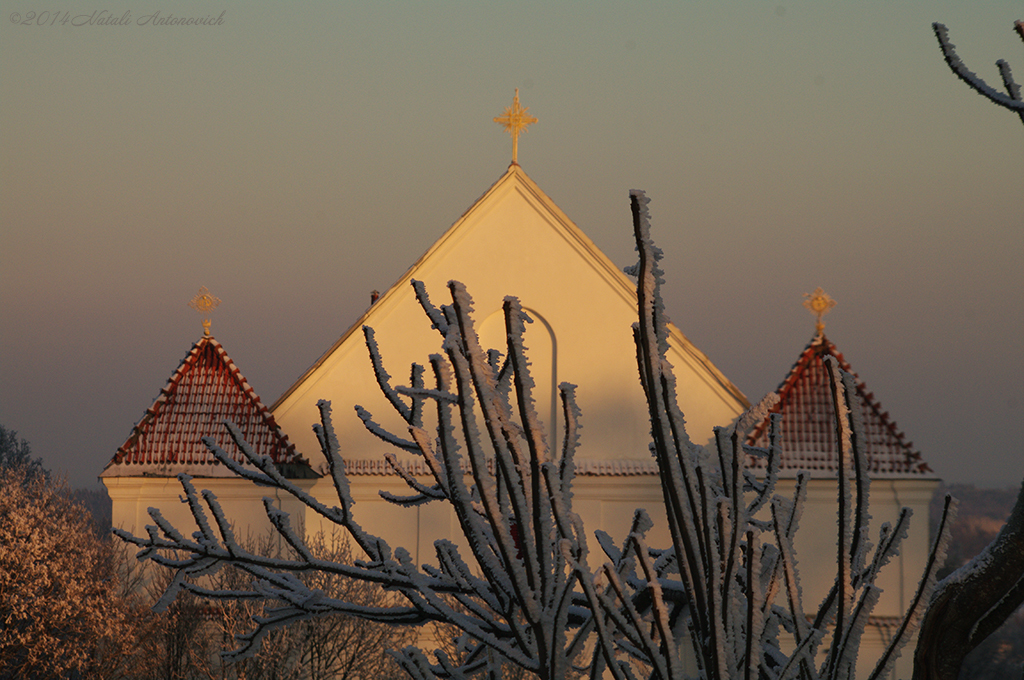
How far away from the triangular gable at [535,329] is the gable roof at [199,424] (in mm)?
641

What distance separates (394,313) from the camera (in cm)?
2289

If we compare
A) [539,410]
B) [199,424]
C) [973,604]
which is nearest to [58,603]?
[199,424]

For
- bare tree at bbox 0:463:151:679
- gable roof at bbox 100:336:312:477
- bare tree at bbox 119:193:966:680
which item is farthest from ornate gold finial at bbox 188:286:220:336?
bare tree at bbox 119:193:966:680

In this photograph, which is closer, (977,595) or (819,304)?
(977,595)

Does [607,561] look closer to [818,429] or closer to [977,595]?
[977,595]

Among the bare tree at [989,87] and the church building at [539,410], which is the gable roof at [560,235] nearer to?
the church building at [539,410]

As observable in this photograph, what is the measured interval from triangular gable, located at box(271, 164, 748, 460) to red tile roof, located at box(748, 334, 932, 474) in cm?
127

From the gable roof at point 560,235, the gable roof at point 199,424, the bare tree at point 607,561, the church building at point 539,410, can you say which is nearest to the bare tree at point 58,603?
the gable roof at point 199,424

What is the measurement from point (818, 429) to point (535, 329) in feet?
21.2

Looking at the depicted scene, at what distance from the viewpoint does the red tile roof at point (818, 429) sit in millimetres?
21953

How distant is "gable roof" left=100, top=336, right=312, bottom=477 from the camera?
22016 mm

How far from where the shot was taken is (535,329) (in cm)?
2273

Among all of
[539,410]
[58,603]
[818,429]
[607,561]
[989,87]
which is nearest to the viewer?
[989,87]

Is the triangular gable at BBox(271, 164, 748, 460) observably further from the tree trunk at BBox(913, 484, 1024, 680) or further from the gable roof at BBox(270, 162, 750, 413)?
the tree trunk at BBox(913, 484, 1024, 680)
